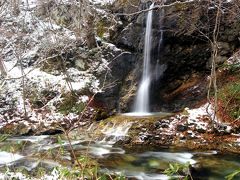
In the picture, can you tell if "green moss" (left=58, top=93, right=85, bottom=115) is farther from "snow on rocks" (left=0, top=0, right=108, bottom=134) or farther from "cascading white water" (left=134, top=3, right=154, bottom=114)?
"cascading white water" (left=134, top=3, right=154, bottom=114)

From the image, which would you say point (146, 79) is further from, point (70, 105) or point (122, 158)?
point (122, 158)

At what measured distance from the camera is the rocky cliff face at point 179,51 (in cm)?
1223


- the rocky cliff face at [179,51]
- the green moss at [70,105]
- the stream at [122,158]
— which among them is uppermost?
the rocky cliff face at [179,51]

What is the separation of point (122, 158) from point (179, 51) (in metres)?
6.20

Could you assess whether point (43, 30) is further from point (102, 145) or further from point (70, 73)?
point (102, 145)

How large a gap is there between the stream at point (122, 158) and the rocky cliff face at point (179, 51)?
3.27m

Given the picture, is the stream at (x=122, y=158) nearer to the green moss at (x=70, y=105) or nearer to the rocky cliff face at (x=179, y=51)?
the green moss at (x=70, y=105)

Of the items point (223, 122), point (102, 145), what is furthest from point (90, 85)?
point (223, 122)

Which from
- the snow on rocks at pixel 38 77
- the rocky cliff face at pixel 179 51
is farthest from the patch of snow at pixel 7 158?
the rocky cliff face at pixel 179 51

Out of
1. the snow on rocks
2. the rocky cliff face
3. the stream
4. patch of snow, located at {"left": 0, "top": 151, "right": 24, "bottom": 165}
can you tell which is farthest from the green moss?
patch of snow, located at {"left": 0, "top": 151, "right": 24, "bottom": 165}

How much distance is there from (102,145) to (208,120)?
3.01 metres

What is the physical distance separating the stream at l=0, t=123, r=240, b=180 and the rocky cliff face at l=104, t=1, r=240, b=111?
3.27m

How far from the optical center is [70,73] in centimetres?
1373

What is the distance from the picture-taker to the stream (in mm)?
6738
